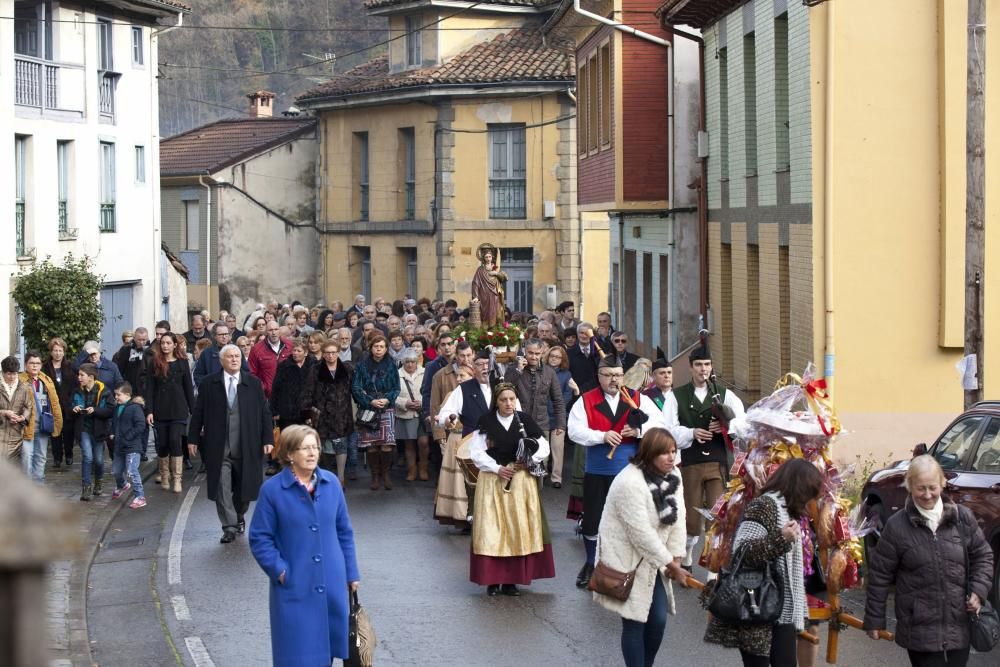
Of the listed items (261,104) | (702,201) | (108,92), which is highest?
(261,104)

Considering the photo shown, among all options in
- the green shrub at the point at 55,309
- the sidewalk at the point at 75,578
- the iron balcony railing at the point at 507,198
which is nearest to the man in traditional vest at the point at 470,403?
the sidewalk at the point at 75,578

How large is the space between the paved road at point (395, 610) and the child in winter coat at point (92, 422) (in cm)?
182

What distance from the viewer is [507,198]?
4028 cm

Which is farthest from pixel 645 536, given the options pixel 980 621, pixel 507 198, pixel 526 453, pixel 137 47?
pixel 507 198

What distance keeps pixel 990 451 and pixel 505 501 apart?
3.47 metres

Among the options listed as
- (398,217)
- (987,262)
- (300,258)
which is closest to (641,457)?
(987,262)

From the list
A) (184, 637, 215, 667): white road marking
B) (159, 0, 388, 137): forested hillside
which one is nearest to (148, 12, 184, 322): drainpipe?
(184, 637, 215, 667): white road marking

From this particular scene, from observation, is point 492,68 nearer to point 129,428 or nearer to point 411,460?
point 411,460

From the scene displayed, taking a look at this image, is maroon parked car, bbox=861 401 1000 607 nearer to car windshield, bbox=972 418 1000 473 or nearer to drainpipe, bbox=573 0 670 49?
car windshield, bbox=972 418 1000 473

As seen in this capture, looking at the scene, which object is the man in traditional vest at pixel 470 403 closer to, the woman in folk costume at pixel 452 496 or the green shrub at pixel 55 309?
the woman in folk costume at pixel 452 496

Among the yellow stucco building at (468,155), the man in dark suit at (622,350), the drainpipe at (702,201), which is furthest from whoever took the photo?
the yellow stucco building at (468,155)

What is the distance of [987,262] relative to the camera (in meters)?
17.1

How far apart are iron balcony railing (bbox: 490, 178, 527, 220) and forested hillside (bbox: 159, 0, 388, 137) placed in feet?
101

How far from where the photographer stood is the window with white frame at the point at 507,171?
4012 cm
